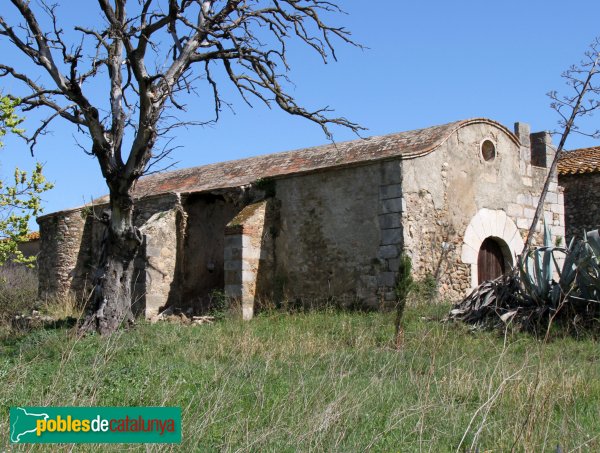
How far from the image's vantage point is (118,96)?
394 inches

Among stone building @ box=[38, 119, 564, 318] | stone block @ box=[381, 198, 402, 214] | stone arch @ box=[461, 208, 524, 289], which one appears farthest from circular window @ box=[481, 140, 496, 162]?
stone block @ box=[381, 198, 402, 214]

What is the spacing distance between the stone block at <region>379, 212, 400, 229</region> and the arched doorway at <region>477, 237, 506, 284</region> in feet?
8.34

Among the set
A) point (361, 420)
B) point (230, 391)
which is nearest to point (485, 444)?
point (361, 420)

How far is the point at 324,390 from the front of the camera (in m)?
5.57

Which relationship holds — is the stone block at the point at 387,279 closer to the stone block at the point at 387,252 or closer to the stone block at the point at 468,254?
the stone block at the point at 387,252

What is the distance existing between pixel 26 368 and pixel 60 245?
11.3 meters

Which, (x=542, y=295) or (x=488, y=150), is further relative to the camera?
(x=488, y=150)

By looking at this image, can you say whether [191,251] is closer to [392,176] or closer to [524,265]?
[392,176]

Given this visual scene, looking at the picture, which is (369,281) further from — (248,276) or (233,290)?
(233,290)

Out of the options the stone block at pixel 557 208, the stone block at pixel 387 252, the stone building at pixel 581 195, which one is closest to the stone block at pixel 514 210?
the stone block at pixel 557 208

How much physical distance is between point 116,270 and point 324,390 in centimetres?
523

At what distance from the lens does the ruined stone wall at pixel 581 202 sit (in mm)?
18109

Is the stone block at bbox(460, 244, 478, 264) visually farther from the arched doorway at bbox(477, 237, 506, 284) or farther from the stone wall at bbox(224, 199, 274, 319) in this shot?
the stone wall at bbox(224, 199, 274, 319)

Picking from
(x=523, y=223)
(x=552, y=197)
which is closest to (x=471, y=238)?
(x=523, y=223)
